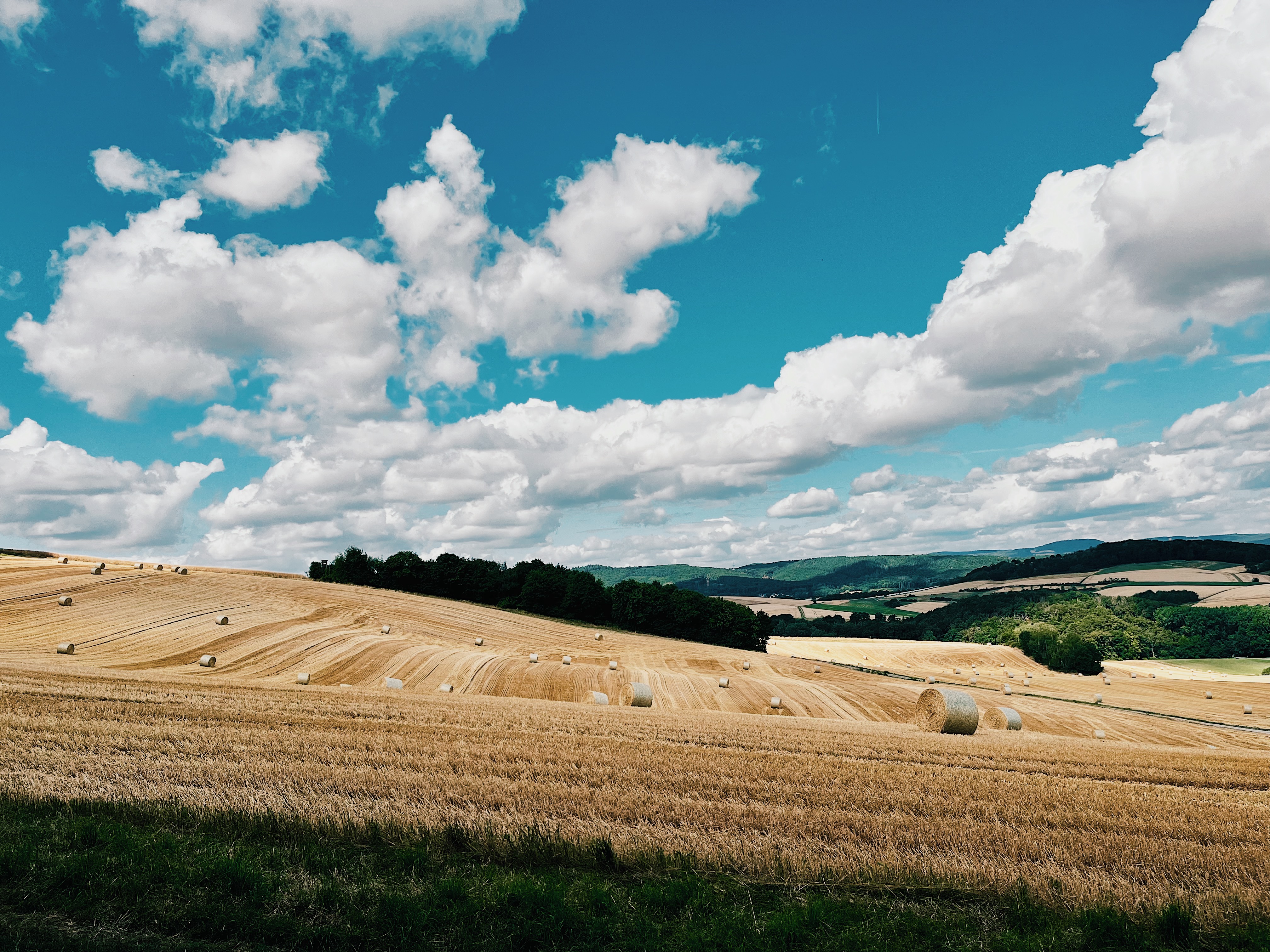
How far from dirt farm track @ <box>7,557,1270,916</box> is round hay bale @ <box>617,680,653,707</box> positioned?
93cm

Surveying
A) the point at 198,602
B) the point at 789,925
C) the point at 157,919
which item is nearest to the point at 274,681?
the point at 198,602

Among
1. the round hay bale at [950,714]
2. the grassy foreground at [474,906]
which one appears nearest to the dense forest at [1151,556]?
the round hay bale at [950,714]

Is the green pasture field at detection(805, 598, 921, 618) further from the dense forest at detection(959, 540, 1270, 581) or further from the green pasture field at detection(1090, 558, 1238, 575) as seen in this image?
the green pasture field at detection(1090, 558, 1238, 575)

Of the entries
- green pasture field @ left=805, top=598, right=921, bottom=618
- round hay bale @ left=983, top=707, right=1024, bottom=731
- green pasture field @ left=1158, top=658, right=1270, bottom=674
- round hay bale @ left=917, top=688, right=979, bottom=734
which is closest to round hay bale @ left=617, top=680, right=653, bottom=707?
round hay bale @ left=917, top=688, right=979, bottom=734

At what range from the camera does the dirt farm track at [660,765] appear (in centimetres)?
767

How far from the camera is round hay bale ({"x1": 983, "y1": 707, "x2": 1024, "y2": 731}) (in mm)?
27469

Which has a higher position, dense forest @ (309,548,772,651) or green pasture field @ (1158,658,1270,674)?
dense forest @ (309,548,772,651)

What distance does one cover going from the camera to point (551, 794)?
9562 mm

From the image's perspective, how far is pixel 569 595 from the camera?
3415 inches

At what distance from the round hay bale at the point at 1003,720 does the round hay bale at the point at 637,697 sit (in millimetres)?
13925

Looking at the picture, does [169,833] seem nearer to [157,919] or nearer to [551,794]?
[157,919]

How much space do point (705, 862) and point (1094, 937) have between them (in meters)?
3.27

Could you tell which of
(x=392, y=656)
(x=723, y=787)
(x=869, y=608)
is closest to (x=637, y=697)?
(x=392, y=656)

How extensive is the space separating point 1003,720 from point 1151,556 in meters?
204
